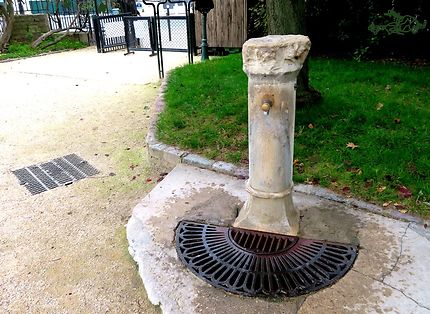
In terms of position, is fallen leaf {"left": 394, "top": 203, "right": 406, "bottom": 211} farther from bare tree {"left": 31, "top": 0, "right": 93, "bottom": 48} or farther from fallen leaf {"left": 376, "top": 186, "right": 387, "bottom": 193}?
bare tree {"left": 31, "top": 0, "right": 93, "bottom": 48}

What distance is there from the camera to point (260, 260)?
2.38 m

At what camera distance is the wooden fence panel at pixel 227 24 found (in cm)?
862

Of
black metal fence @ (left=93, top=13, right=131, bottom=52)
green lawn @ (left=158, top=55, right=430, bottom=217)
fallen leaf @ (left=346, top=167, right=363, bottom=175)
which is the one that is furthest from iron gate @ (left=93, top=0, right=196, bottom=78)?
fallen leaf @ (left=346, top=167, right=363, bottom=175)

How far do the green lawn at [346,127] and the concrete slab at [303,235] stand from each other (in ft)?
1.15

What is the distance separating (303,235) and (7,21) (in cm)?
1201

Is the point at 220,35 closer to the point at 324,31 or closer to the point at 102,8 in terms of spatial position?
the point at 324,31

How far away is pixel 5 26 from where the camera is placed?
39.2ft

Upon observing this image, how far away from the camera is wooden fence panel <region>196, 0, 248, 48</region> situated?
8617mm

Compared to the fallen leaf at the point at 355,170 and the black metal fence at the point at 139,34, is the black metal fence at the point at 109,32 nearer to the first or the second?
the black metal fence at the point at 139,34

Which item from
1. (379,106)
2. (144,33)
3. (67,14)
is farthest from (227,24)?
(67,14)

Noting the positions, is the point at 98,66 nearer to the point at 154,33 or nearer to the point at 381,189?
the point at 154,33

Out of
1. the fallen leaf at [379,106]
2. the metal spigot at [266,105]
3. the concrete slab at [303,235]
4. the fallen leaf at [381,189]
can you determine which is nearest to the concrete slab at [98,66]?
the fallen leaf at [379,106]

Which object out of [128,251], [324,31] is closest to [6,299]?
[128,251]

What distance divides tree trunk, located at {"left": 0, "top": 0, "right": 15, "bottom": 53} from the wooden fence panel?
6.02 meters
